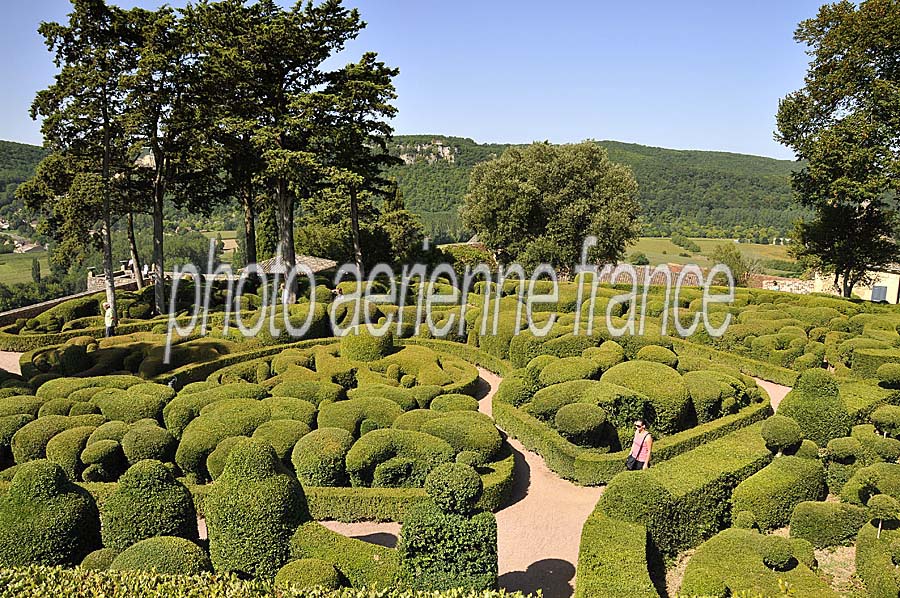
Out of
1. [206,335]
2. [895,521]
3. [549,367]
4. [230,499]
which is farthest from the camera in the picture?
[206,335]

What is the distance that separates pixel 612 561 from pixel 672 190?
12811 cm

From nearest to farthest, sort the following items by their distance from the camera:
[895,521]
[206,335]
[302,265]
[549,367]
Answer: [895,521] → [549,367] → [206,335] → [302,265]

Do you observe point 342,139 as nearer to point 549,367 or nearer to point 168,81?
point 168,81

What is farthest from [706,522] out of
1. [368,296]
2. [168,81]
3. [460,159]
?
[460,159]

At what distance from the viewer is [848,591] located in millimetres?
7766

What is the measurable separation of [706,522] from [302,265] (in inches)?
1034

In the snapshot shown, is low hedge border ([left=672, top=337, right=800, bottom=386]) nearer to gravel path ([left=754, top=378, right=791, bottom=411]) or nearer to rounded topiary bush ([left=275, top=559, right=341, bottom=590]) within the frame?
gravel path ([left=754, top=378, right=791, bottom=411])

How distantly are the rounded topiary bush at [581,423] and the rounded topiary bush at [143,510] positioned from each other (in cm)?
709

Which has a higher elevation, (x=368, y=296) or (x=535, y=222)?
(x=535, y=222)

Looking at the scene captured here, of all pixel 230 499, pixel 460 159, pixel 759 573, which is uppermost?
pixel 460 159

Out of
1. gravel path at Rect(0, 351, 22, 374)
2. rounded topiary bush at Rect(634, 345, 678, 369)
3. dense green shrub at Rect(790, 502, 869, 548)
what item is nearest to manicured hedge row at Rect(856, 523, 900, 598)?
dense green shrub at Rect(790, 502, 869, 548)

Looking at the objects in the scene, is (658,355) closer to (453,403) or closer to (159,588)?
(453,403)

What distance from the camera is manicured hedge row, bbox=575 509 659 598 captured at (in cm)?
701

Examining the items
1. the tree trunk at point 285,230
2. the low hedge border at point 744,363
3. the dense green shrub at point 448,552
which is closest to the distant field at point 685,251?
the low hedge border at point 744,363
